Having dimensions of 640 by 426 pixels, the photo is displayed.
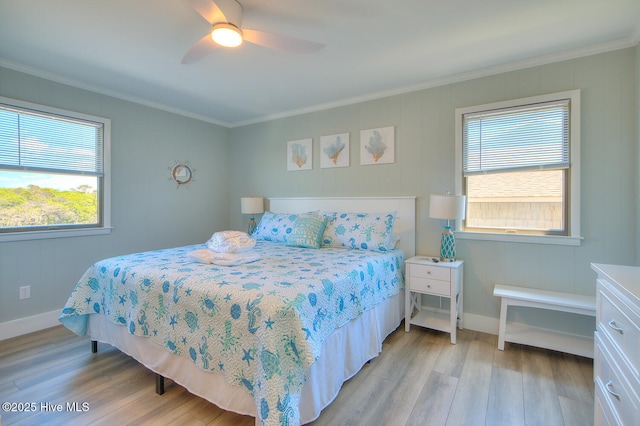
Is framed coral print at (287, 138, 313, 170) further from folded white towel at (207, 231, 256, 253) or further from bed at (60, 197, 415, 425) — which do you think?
folded white towel at (207, 231, 256, 253)

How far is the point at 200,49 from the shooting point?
76.6 inches

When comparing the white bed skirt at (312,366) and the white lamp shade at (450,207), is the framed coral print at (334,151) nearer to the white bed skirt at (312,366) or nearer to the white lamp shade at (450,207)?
the white lamp shade at (450,207)

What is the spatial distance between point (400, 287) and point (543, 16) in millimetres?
2324

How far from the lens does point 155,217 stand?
369cm

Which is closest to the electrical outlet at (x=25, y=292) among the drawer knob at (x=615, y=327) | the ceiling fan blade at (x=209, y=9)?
the ceiling fan blade at (x=209, y=9)

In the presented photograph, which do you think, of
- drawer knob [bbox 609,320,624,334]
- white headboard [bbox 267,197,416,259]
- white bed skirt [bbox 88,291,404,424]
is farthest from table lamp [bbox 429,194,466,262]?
drawer knob [bbox 609,320,624,334]

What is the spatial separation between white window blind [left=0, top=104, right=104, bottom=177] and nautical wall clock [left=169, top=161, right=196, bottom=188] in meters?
0.84

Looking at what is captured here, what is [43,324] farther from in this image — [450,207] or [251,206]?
[450,207]

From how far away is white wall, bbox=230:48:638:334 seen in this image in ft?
7.35

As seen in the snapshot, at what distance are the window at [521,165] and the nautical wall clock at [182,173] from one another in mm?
3435

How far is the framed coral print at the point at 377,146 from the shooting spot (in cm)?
322

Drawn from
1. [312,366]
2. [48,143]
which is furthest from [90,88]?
[312,366]

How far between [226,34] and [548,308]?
300cm

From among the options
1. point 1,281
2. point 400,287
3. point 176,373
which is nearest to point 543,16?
point 400,287
